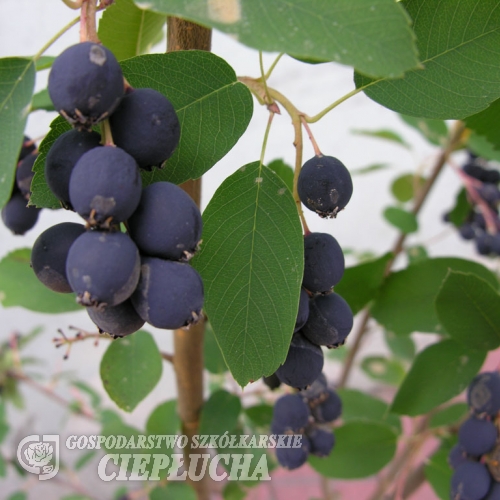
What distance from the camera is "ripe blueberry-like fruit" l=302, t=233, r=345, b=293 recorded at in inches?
15.3

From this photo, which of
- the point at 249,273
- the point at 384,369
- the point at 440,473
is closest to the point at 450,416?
the point at 440,473

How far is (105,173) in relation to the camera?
0.27 meters

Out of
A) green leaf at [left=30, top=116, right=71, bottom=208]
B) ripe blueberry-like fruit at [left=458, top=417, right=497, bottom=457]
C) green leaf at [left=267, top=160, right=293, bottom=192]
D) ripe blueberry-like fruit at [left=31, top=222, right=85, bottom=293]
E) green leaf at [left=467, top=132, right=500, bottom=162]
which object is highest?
green leaf at [left=30, top=116, right=71, bottom=208]

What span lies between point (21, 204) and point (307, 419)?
1.37ft

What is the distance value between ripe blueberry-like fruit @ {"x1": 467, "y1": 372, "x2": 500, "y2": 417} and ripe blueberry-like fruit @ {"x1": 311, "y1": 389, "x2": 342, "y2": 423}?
170mm

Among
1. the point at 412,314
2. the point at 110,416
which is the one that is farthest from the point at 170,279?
the point at 110,416

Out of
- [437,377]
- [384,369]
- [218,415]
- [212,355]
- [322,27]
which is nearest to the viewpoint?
[322,27]

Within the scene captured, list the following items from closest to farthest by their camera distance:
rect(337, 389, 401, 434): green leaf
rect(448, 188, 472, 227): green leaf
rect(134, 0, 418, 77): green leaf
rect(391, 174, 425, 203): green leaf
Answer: rect(134, 0, 418, 77): green leaf → rect(337, 389, 401, 434): green leaf → rect(448, 188, 472, 227): green leaf → rect(391, 174, 425, 203): green leaf

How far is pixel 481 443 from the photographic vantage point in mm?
570

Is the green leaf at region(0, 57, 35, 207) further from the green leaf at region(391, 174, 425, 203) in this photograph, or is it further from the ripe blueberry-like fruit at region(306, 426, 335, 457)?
the green leaf at region(391, 174, 425, 203)

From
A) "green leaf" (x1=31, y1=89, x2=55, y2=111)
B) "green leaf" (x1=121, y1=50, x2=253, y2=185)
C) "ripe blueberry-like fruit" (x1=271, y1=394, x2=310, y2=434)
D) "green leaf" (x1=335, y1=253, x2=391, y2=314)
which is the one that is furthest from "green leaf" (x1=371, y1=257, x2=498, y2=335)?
"green leaf" (x1=31, y1=89, x2=55, y2=111)

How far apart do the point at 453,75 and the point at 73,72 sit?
0.29m

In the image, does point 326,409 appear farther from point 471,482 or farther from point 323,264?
point 323,264

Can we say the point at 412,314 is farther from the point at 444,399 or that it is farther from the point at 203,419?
the point at 203,419
